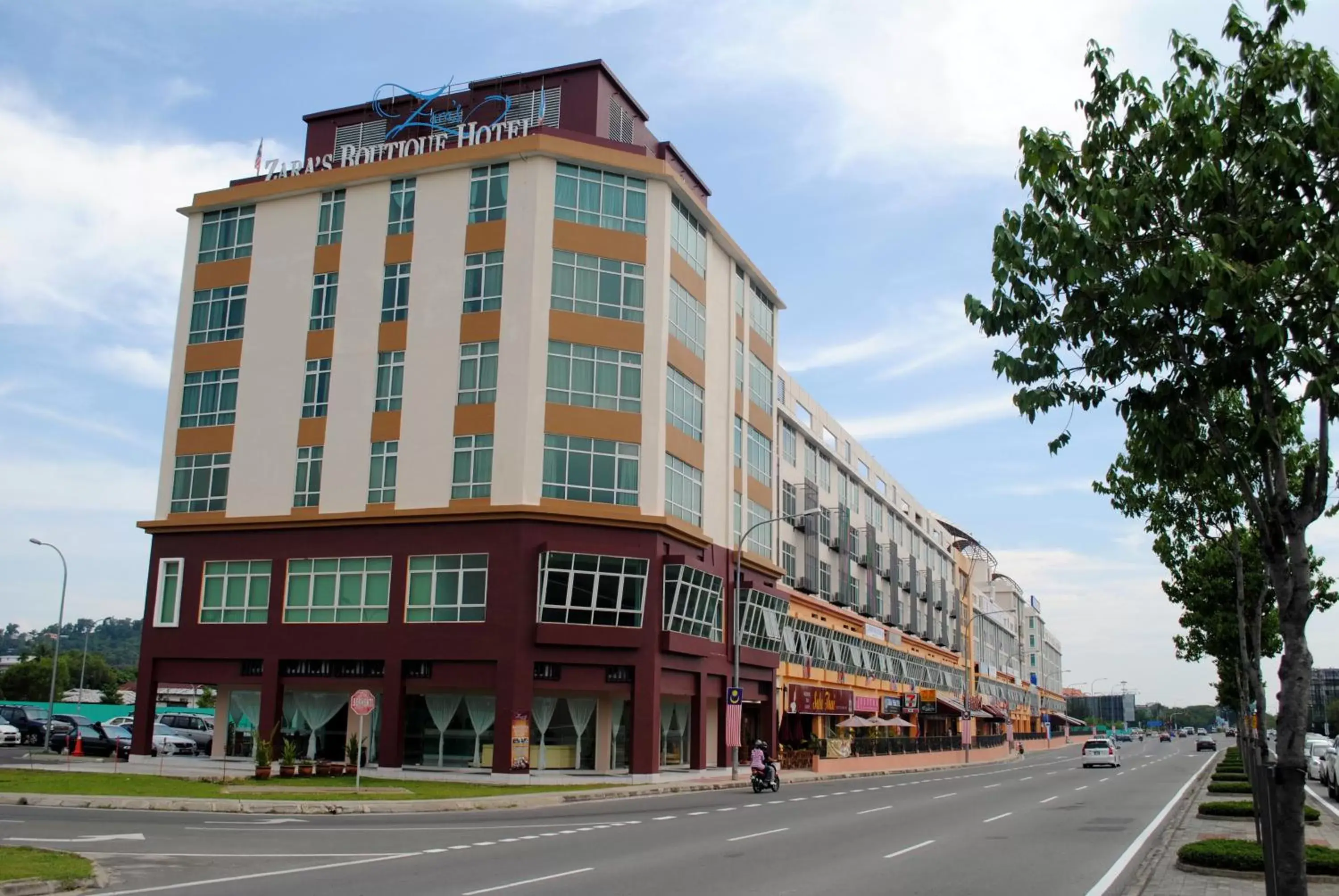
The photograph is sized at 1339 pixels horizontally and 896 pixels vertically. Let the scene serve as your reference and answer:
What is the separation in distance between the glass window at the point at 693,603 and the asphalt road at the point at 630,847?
9.93m

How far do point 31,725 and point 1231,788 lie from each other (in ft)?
172

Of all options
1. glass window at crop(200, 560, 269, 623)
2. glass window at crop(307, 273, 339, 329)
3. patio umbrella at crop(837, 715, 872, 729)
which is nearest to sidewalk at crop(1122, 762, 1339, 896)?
glass window at crop(200, 560, 269, 623)

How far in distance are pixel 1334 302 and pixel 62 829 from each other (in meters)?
21.2

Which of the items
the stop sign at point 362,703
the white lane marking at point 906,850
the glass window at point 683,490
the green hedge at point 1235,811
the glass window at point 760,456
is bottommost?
the white lane marking at point 906,850

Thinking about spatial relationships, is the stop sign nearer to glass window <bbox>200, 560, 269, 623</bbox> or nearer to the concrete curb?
the concrete curb

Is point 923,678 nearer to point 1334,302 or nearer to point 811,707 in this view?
point 811,707

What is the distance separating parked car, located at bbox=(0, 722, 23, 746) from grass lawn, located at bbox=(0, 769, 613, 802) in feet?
76.8

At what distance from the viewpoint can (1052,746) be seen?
410 feet

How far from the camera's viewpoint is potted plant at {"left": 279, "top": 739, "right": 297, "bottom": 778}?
34438mm

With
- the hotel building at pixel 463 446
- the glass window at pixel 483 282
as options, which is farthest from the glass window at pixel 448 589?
the glass window at pixel 483 282

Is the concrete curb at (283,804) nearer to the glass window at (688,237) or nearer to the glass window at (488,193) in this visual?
the glass window at (488,193)

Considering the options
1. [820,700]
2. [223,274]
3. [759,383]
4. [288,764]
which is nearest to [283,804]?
[288,764]

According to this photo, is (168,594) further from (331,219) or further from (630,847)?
(630,847)

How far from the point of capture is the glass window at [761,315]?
174ft
